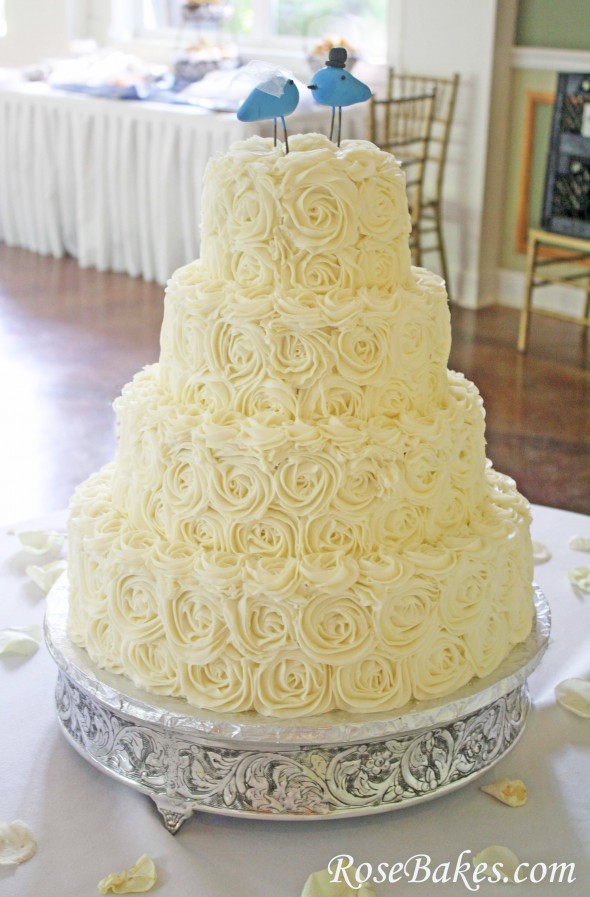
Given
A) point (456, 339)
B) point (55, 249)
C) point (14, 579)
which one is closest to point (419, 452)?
point (14, 579)

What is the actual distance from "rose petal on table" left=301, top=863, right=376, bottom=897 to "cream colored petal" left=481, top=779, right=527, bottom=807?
381 mm

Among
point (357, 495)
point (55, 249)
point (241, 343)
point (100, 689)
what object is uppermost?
point (241, 343)

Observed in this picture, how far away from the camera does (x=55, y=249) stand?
323 inches

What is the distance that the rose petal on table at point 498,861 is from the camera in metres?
2.17

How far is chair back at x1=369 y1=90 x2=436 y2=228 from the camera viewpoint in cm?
661

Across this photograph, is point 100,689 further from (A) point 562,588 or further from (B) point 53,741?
(A) point 562,588

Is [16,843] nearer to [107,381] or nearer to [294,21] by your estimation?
[107,381]

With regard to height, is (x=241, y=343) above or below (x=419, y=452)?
above

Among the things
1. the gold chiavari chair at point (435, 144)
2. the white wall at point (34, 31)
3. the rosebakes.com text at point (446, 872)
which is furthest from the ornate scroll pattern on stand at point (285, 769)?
the white wall at point (34, 31)

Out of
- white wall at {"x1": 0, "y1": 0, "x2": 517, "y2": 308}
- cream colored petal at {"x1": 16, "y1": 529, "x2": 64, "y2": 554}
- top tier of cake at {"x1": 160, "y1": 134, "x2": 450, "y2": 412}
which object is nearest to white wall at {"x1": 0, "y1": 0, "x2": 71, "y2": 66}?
white wall at {"x1": 0, "y1": 0, "x2": 517, "y2": 308}

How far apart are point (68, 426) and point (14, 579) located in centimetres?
192

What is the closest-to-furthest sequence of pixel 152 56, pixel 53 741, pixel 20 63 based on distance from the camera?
pixel 53 741 → pixel 152 56 → pixel 20 63

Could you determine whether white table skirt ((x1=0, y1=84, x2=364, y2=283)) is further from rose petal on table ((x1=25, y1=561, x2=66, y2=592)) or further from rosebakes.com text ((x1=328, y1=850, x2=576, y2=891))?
rosebakes.com text ((x1=328, y1=850, x2=576, y2=891))

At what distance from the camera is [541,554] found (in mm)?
3457
